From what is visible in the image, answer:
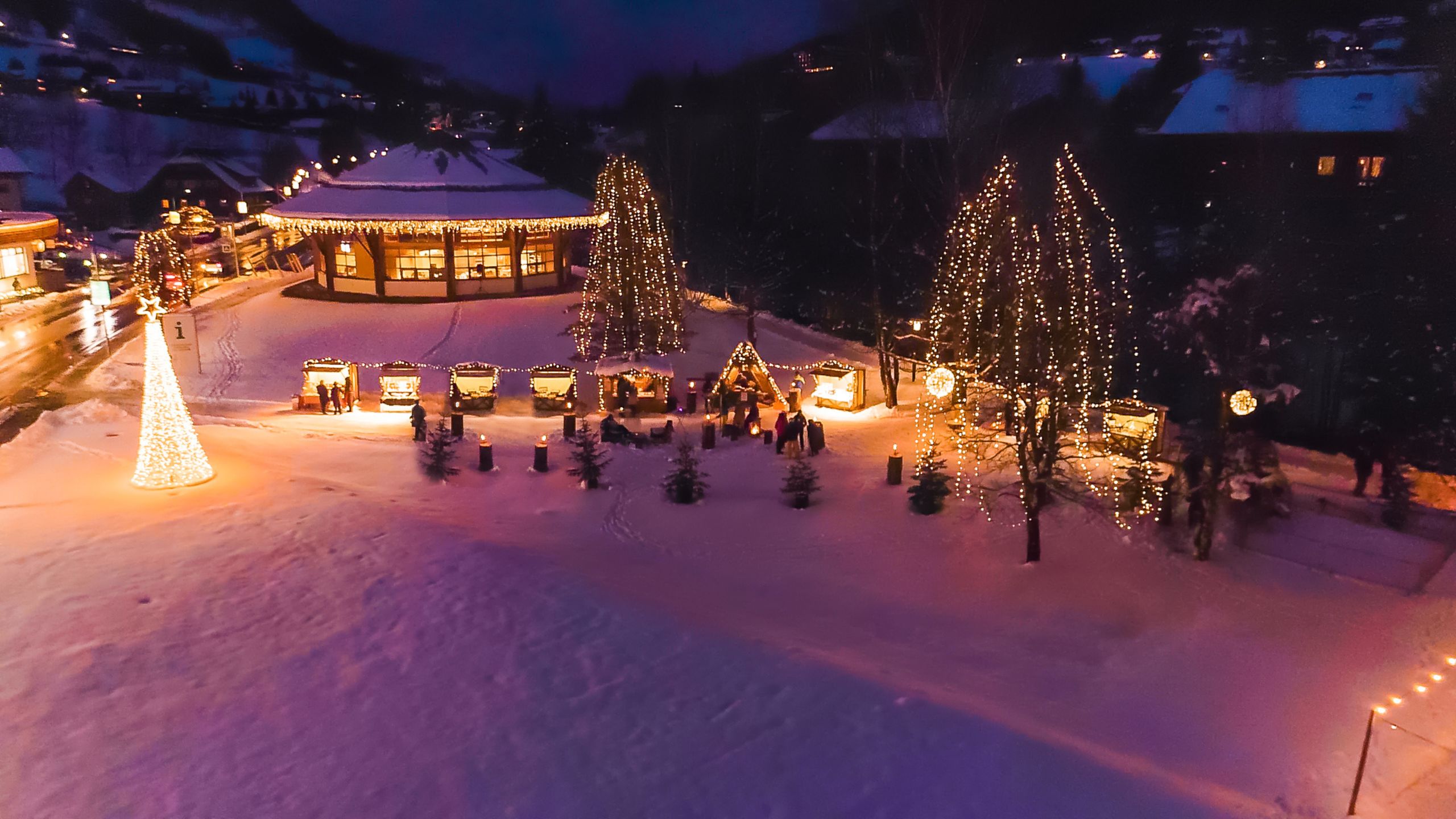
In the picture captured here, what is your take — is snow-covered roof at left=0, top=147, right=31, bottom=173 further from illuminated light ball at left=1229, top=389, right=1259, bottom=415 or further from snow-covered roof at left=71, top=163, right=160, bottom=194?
illuminated light ball at left=1229, top=389, right=1259, bottom=415

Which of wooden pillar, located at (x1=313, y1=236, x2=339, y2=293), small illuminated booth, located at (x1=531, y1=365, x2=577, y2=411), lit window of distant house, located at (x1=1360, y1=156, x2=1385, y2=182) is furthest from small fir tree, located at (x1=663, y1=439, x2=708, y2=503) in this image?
lit window of distant house, located at (x1=1360, y1=156, x2=1385, y2=182)

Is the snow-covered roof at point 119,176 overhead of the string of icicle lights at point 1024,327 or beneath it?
overhead

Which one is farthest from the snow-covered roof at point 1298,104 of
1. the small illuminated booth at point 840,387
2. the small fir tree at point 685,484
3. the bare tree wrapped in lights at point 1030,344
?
the small fir tree at point 685,484

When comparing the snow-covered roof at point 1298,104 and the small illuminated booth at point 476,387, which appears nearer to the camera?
the small illuminated booth at point 476,387

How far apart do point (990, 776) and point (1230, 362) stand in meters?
9.87

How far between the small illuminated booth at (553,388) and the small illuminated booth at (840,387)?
20.7 ft

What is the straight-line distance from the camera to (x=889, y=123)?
3612 cm

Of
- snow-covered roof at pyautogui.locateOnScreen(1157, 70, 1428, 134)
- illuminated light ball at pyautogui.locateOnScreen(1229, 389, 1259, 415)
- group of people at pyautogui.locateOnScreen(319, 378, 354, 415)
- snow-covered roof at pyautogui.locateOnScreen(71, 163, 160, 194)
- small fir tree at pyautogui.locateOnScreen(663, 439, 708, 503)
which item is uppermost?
snow-covered roof at pyautogui.locateOnScreen(71, 163, 160, 194)

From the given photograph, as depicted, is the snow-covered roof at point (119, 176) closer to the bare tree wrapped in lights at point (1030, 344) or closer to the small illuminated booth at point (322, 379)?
the small illuminated booth at point (322, 379)

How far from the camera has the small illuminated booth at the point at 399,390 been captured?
21.9 m

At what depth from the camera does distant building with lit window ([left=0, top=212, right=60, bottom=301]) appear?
36344 millimetres

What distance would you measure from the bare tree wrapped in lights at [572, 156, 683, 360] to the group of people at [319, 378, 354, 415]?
22.7 feet

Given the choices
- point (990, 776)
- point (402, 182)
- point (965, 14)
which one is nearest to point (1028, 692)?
point (990, 776)

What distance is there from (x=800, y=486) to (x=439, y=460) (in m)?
6.64
